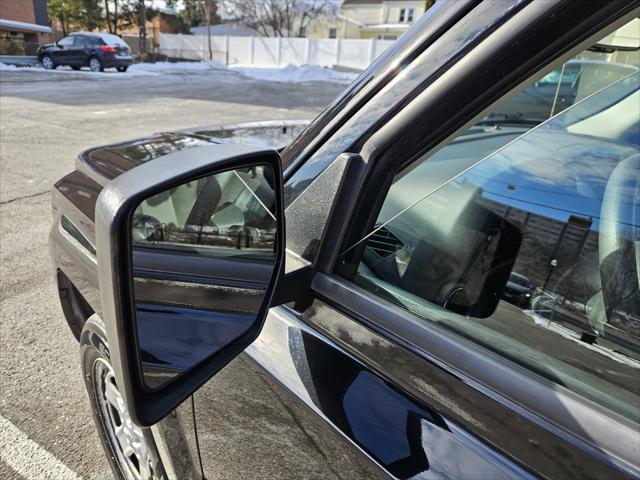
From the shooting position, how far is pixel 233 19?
5494cm

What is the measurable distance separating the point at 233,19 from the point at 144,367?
61.5 meters

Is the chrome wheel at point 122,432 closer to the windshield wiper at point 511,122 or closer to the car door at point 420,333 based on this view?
the car door at point 420,333

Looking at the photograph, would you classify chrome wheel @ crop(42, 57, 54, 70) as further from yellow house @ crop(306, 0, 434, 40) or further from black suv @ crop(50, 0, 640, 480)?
yellow house @ crop(306, 0, 434, 40)

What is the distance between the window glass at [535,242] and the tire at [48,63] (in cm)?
2885

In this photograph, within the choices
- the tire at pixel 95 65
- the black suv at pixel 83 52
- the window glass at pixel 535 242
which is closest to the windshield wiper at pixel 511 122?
the window glass at pixel 535 242

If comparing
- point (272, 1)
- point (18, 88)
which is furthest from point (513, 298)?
point (272, 1)

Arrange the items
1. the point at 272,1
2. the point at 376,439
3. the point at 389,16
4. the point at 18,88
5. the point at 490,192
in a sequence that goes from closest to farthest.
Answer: the point at 376,439 < the point at 490,192 < the point at 18,88 < the point at 272,1 < the point at 389,16

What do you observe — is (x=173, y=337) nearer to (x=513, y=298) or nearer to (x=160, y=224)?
(x=160, y=224)

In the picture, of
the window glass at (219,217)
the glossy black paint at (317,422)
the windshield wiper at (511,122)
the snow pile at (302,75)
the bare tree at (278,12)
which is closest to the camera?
the glossy black paint at (317,422)

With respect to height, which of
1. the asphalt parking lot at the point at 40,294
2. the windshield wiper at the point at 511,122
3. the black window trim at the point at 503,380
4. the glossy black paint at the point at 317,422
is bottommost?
the asphalt parking lot at the point at 40,294

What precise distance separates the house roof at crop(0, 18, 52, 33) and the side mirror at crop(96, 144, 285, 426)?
41850 mm

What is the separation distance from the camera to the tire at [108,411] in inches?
66.1

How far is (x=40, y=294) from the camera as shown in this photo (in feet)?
11.3

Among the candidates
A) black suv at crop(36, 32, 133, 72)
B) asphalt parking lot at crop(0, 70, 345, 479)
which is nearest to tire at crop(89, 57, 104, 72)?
black suv at crop(36, 32, 133, 72)
